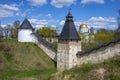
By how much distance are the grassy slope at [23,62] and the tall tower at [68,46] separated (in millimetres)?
1935

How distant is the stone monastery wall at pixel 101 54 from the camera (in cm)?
1828

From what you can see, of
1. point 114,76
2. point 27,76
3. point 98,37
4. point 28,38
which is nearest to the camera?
point 114,76

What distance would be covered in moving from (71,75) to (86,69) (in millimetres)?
1488

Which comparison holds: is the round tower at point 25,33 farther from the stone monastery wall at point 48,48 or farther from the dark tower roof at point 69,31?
the dark tower roof at point 69,31

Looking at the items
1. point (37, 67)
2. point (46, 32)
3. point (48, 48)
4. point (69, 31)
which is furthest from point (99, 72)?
point (46, 32)

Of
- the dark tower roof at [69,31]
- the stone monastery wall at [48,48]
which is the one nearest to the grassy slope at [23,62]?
the stone monastery wall at [48,48]

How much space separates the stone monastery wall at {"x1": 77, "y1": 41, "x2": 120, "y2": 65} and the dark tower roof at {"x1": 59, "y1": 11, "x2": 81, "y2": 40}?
2.39 metres

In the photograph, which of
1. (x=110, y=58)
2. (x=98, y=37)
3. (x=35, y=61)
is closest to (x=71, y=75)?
(x=110, y=58)

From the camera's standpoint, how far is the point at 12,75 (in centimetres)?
2192

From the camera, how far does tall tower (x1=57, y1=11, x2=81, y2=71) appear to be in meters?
22.0

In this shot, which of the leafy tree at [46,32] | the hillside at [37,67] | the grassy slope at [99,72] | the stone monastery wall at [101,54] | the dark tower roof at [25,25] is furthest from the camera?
the leafy tree at [46,32]

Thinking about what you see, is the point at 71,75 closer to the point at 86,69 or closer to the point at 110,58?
the point at 86,69

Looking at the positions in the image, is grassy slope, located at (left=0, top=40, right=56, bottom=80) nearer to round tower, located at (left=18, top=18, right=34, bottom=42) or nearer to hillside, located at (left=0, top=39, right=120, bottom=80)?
hillside, located at (left=0, top=39, right=120, bottom=80)

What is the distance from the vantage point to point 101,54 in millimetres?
19375
